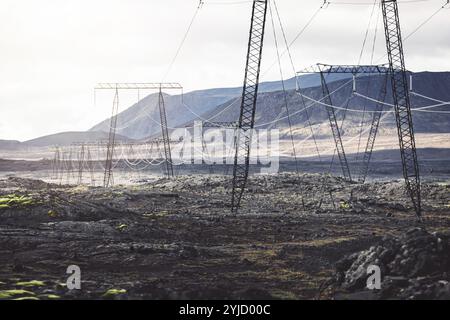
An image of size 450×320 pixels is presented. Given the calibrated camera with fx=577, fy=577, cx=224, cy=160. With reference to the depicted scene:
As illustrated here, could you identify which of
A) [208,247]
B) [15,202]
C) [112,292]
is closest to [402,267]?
[112,292]

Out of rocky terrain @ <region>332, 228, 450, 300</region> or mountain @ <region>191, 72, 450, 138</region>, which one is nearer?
rocky terrain @ <region>332, 228, 450, 300</region>

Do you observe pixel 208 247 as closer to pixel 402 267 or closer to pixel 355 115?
pixel 402 267

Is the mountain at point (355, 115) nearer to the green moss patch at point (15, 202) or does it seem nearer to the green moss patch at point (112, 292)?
the green moss patch at point (15, 202)

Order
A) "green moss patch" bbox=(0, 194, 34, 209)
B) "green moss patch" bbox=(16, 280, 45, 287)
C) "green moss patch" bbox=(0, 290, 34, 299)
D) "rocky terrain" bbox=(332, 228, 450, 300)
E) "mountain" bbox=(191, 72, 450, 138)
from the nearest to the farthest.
Result: 1. "rocky terrain" bbox=(332, 228, 450, 300)
2. "green moss patch" bbox=(0, 290, 34, 299)
3. "green moss patch" bbox=(16, 280, 45, 287)
4. "green moss patch" bbox=(0, 194, 34, 209)
5. "mountain" bbox=(191, 72, 450, 138)

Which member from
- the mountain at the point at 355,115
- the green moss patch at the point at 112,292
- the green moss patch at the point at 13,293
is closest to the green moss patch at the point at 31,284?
the green moss patch at the point at 13,293

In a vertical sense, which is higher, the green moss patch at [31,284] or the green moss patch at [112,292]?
the green moss patch at [112,292]

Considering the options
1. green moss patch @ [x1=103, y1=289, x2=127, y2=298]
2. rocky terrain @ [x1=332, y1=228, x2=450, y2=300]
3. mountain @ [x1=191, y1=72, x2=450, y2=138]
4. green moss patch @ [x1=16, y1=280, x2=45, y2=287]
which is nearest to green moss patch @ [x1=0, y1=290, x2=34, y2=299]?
green moss patch @ [x1=16, y1=280, x2=45, y2=287]

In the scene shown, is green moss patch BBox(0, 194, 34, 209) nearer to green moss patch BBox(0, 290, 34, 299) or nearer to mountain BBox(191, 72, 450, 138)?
green moss patch BBox(0, 290, 34, 299)

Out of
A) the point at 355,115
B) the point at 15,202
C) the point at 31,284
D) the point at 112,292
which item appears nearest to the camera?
the point at 112,292
